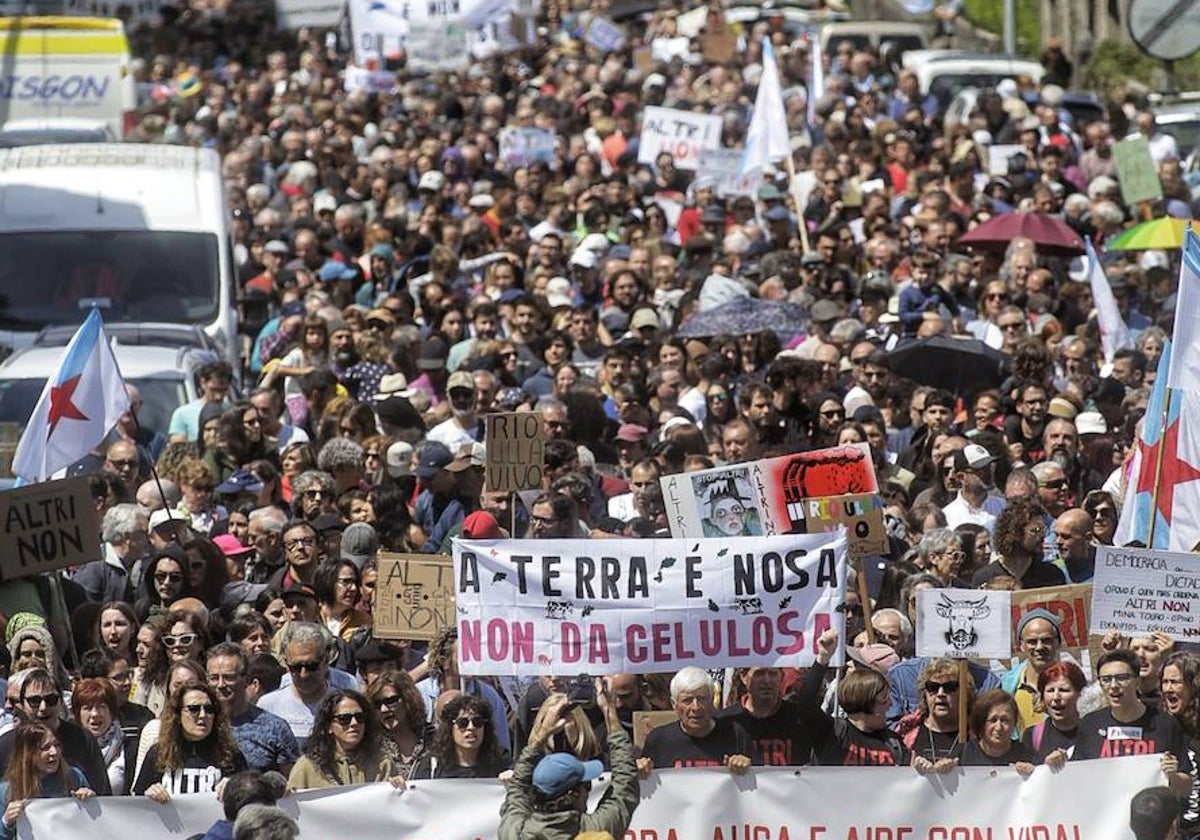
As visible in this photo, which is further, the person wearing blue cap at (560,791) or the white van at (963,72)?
the white van at (963,72)

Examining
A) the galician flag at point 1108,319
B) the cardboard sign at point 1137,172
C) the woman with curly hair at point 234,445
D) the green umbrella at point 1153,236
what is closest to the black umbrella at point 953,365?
the galician flag at point 1108,319

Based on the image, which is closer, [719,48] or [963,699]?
[963,699]

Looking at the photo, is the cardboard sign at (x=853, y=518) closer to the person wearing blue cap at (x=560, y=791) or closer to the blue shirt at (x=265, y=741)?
the person wearing blue cap at (x=560, y=791)

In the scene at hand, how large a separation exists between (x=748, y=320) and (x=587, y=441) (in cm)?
264

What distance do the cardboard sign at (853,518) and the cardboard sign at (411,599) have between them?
172 cm

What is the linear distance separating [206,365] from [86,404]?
3.00 meters

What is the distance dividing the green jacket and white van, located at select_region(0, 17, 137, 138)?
23019 mm

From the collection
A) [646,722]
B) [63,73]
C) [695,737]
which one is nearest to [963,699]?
[695,737]

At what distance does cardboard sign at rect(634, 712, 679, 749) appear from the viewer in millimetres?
11219

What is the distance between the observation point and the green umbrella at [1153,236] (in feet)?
67.1

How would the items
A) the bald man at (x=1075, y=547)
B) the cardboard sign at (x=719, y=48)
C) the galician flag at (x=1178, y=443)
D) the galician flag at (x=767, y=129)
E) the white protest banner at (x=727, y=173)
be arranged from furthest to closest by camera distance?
the cardboard sign at (x=719, y=48) → the white protest banner at (x=727, y=173) → the galician flag at (x=767, y=129) → the bald man at (x=1075, y=547) → the galician flag at (x=1178, y=443)

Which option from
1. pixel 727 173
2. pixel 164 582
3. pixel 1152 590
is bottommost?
pixel 727 173

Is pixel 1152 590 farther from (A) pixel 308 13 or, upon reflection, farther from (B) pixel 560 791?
(A) pixel 308 13

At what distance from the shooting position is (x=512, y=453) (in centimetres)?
1355
